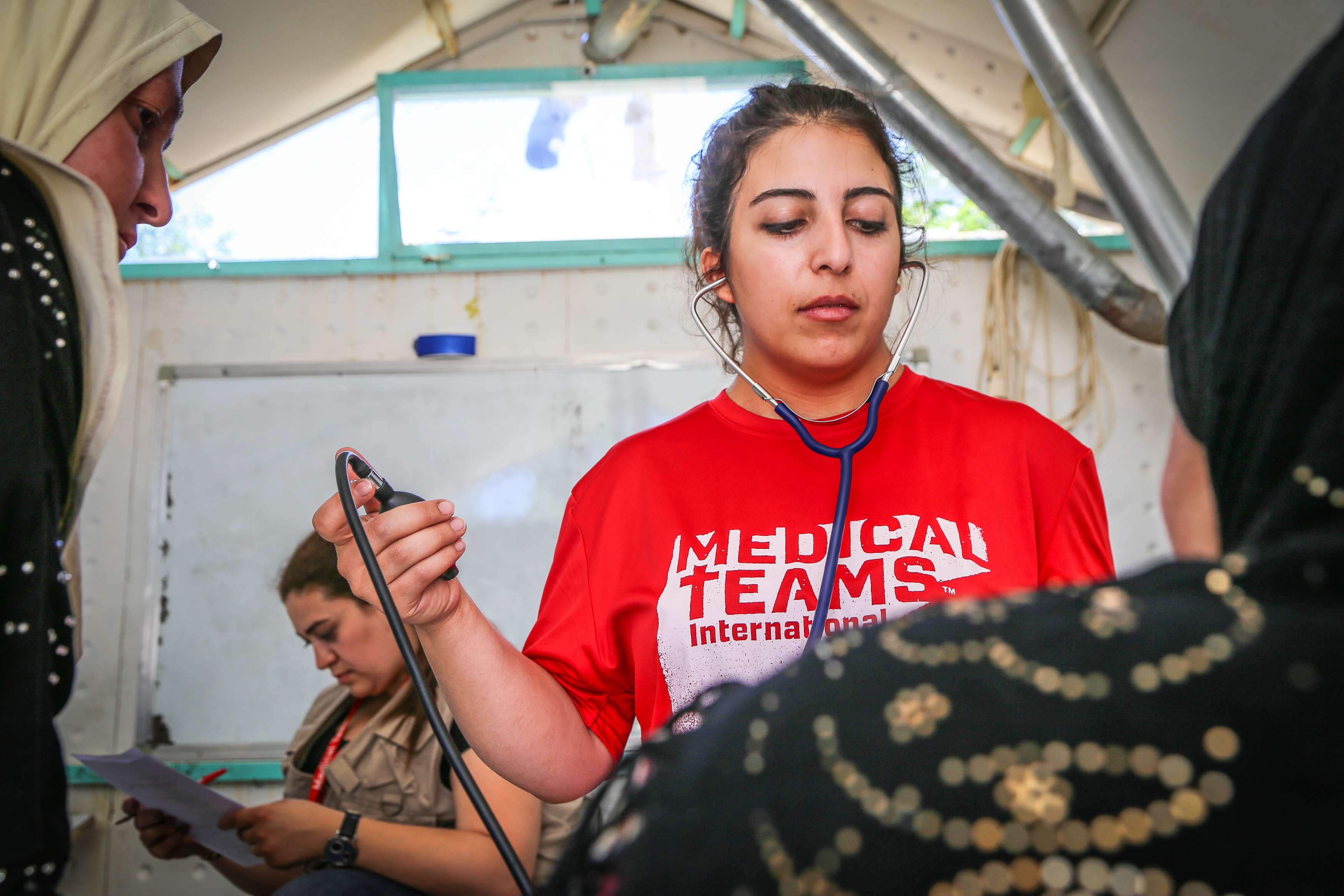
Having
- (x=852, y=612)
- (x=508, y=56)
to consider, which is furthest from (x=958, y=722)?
(x=508, y=56)

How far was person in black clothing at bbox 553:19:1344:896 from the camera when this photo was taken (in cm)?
24

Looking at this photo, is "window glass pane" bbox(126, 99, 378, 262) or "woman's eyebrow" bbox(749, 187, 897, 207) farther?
"window glass pane" bbox(126, 99, 378, 262)

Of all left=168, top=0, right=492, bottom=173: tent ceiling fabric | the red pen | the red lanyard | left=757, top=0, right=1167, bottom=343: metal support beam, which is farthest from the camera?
left=168, top=0, right=492, bottom=173: tent ceiling fabric

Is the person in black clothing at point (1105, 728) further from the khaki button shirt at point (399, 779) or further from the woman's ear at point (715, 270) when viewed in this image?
the khaki button shirt at point (399, 779)

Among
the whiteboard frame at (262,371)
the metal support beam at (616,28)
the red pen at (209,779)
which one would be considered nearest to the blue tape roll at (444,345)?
the whiteboard frame at (262,371)

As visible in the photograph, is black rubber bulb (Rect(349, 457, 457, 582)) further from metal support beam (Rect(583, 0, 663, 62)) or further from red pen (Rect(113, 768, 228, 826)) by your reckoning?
metal support beam (Rect(583, 0, 663, 62))

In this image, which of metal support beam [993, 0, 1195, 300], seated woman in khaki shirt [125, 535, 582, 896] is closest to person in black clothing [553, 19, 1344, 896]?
seated woman in khaki shirt [125, 535, 582, 896]

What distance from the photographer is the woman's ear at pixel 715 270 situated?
101 centimetres

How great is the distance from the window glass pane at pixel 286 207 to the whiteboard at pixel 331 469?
40cm

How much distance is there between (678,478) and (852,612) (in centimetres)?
24

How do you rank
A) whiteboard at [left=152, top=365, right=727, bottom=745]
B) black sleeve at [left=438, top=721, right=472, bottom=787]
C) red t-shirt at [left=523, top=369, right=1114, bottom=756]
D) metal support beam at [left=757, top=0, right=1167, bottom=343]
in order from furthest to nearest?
1. whiteboard at [left=152, top=365, right=727, bottom=745]
2. metal support beam at [left=757, top=0, right=1167, bottom=343]
3. black sleeve at [left=438, top=721, right=472, bottom=787]
4. red t-shirt at [left=523, top=369, right=1114, bottom=756]

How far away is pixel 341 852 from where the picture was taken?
1365 mm

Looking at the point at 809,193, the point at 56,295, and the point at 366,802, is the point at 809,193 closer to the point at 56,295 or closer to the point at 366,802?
the point at 56,295

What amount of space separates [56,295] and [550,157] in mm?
2037
